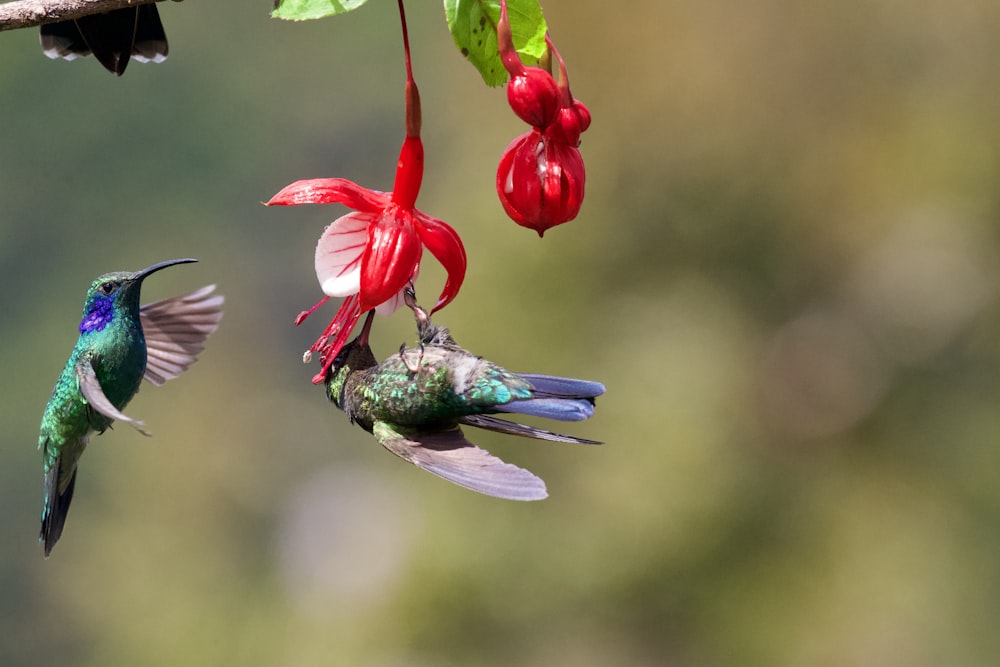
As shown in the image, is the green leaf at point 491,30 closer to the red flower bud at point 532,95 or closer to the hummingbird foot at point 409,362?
the red flower bud at point 532,95

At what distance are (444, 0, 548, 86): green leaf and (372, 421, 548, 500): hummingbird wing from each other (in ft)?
1.19

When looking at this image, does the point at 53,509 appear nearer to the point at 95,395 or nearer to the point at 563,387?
the point at 95,395

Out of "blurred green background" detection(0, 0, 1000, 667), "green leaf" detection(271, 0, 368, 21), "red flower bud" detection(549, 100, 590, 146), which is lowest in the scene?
"blurred green background" detection(0, 0, 1000, 667)

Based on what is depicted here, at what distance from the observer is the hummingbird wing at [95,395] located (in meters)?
0.88

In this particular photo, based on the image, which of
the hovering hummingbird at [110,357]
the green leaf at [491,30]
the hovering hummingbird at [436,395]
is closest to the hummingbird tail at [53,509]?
the hovering hummingbird at [110,357]

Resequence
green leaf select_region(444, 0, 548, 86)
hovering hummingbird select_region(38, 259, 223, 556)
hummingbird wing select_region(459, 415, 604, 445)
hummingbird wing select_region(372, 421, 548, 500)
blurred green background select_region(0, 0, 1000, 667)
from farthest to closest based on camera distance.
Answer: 1. blurred green background select_region(0, 0, 1000, 667)
2. hovering hummingbird select_region(38, 259, 223, 556)
3. green leaf select_region(444, 0, 548, 86)
4. hummingbird wing select_region(459, 415, 604, 445)
5. hummingbird wing select_region(372, 421, 548, 500)

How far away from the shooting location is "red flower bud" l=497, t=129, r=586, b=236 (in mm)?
1079

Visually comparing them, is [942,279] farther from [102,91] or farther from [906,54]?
[102,91]

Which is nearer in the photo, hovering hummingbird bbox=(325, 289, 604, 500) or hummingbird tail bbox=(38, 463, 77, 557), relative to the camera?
hovering hummingbird bbox=(325, 289, 604, 500)

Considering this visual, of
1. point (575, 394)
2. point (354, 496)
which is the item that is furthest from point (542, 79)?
point (354, 496)

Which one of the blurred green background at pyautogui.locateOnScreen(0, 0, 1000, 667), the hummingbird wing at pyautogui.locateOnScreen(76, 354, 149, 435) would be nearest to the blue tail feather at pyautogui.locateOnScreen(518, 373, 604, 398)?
the hummingbird wing at pyautogui.locateOnScreen(76, 354, 149, 435)

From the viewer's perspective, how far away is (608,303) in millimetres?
4289

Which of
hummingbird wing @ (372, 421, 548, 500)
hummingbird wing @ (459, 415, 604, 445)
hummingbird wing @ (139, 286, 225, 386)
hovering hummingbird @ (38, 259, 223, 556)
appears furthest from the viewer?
hummingbird wing @ (139, 286, 225, 386)

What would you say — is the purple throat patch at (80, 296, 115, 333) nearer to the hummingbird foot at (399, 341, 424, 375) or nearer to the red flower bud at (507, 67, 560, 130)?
the hummingbird foot at (399, 341, 424, 375)
